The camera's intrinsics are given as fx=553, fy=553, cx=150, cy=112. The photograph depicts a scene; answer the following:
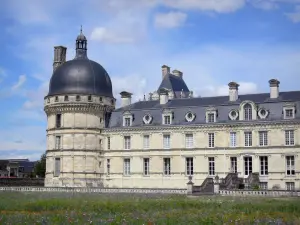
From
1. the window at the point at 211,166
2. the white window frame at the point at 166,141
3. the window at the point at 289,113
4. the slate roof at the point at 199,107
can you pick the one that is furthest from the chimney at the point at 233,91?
the white window frame at the point at 166,141

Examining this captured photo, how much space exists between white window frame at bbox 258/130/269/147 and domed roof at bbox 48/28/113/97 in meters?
15.6

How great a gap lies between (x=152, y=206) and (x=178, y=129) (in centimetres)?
2455

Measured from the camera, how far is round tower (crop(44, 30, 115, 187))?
166 ft

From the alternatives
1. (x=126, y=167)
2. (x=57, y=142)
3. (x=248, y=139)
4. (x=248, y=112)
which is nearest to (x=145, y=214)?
(x=248, y=139)

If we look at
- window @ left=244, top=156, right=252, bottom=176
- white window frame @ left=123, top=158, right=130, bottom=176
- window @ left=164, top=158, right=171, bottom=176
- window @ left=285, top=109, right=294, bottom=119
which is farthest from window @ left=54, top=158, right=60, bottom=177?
window @ left=285, top=109, right=294, bottom=119

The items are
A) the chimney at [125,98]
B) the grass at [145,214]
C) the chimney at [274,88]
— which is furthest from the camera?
the chimney at [125,98]

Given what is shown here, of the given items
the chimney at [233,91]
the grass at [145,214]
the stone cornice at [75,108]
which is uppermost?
the chimney at [233,91]

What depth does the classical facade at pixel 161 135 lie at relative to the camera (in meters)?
44.9

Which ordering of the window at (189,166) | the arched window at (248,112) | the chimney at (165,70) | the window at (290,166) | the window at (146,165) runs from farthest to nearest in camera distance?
the chimney at (165,70), the window at (146,165), the window at (189,166), the arched window at (248,112), the window at (290,166)

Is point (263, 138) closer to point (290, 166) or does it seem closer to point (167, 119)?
point (290, 166)

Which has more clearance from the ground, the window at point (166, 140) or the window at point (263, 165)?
the window at point (166, 140)

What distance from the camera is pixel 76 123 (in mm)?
50812

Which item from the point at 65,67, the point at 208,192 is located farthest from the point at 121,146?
the point at 208,192

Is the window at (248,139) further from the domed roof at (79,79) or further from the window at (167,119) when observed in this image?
the domed roof at (79,79)
